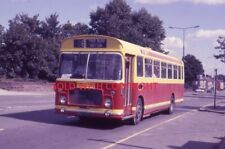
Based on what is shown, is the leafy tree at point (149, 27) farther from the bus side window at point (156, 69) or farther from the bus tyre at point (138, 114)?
the bus tyre at point (138, 114)

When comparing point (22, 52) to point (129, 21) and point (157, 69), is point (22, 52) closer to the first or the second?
point (129, 21)

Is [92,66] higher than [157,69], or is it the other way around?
[157,69]

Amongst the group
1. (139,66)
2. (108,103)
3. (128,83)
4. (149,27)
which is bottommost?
(108,103)

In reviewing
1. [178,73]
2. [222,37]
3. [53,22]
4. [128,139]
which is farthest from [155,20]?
[128,139]

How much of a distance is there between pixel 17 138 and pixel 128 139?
3.20 metres

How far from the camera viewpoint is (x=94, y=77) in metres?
16.9

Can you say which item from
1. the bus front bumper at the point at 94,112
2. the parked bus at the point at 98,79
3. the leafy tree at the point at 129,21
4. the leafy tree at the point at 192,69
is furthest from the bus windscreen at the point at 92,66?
the leafy tree at the point at 192,69

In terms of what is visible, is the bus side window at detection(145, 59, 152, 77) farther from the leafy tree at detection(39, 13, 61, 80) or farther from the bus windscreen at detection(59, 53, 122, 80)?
the leafy tree at detection(39, 13, 61, 80)

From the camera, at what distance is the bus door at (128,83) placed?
17422mm

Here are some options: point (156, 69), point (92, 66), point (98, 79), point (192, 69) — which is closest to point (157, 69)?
point (156, 69)

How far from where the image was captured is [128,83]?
17609 mm

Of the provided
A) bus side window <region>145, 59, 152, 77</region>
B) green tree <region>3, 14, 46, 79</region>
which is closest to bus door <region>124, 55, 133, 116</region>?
bus side window <region>145, 59, 152, 77</region>

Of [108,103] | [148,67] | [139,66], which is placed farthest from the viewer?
[148,67]

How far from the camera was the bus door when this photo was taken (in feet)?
57.2
